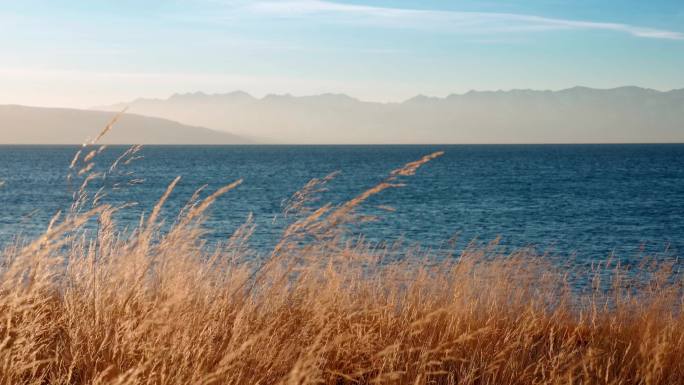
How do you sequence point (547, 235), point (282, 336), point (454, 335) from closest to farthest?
point (282, 336) < point (454, 335) < point (547, 235)

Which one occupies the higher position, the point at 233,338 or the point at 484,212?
the point at 233,338

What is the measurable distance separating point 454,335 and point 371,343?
858 millimetres

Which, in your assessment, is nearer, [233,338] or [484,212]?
[233,338]

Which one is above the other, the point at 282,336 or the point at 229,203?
the point at 282,336

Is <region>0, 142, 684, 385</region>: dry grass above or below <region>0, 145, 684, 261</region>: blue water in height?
above

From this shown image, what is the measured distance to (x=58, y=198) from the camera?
187 feet

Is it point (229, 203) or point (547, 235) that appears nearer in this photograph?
point (547, 235)

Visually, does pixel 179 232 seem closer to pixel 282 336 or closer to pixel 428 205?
pixel 282 336

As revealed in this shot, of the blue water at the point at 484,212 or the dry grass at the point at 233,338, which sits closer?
the dry grass at the point at 233,338

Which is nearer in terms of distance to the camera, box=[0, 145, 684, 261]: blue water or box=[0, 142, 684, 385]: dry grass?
box=[0, 142, 684, 385]: dry grass

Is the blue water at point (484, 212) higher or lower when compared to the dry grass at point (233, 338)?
lower

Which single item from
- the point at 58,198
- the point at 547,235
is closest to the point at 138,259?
the point at 547,235

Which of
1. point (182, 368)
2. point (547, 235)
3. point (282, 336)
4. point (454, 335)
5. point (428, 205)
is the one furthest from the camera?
point (428, 205)

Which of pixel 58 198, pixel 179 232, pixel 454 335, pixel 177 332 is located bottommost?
pixel 58 198
